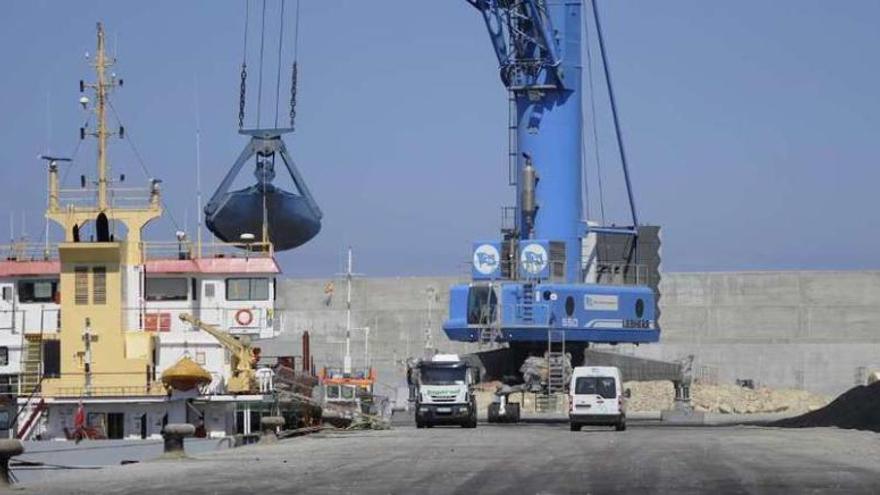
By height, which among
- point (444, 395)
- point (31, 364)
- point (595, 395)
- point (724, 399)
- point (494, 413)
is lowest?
point (724, 399)

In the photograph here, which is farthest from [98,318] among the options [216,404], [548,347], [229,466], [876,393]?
[548,347]

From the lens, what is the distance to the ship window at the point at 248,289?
51.4m

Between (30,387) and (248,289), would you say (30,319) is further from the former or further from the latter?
(248,289)

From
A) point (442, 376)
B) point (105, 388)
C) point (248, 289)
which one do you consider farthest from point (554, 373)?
point (105, 388)

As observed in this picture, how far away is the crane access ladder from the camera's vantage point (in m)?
75.4

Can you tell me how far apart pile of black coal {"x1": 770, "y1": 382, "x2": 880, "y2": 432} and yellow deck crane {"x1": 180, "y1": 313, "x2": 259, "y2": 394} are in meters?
18.4

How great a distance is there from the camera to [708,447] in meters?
38.2

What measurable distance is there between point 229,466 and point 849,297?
235 feet

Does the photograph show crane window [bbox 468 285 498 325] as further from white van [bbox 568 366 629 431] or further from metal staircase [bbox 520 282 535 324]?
white van [bbox 568 366 629 431]

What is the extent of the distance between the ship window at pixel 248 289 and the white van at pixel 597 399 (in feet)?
34.2

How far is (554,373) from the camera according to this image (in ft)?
250

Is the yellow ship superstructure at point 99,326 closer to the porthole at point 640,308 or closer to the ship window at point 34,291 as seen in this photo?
the ship window at point 34,291

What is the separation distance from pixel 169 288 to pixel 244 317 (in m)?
2.38

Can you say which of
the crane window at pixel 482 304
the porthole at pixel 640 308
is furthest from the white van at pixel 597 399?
the porthole at pixel 640 308
